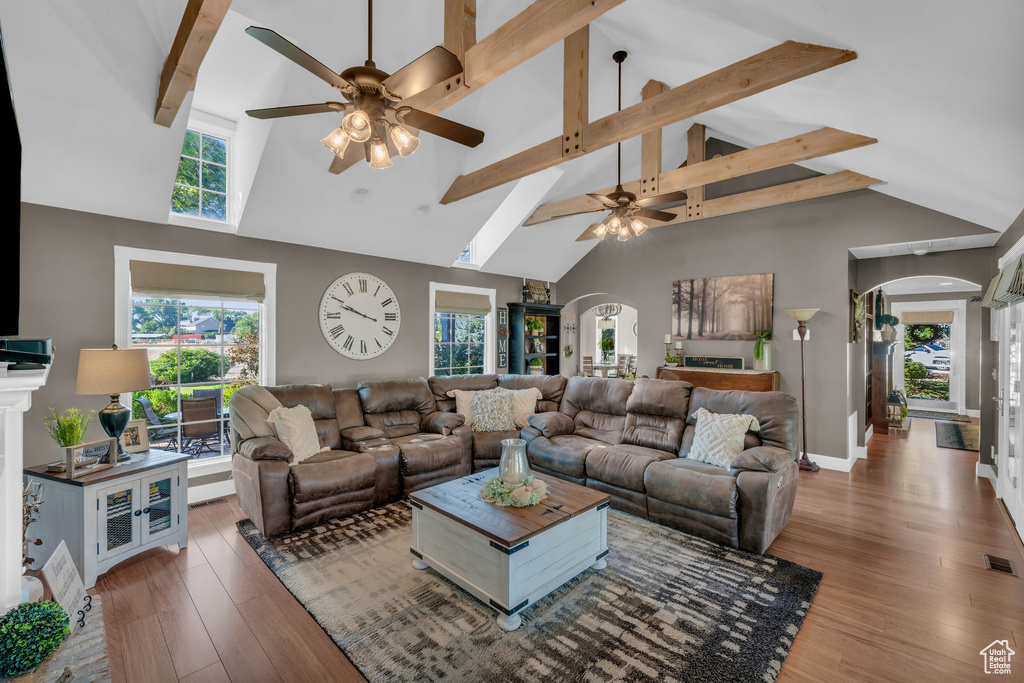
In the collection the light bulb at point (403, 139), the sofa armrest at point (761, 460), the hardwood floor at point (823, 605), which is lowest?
the hardwood floor at point (823, 605)

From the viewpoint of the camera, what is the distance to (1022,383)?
314 cm

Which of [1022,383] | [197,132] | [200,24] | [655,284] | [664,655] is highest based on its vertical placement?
[197,132]

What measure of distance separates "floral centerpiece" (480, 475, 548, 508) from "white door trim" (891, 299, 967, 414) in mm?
9368

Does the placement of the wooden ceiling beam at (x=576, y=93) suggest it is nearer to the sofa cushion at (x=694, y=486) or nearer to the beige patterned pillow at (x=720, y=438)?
the beige patterned pillow at (x=720, y=438)

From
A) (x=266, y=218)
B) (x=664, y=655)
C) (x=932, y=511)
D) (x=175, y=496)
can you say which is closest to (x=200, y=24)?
(x=266, y=218)

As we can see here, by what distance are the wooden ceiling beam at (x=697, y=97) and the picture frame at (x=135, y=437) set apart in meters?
3.45

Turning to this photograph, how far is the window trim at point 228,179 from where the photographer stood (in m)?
3.79

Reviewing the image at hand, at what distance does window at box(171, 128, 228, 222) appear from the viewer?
383cm

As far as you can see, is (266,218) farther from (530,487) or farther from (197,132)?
(530,487)

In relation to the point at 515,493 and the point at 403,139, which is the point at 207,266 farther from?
the point at 515,493

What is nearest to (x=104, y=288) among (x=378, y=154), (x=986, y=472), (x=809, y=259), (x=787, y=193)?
(x=378, y=154)

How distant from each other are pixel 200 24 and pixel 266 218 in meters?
2.12

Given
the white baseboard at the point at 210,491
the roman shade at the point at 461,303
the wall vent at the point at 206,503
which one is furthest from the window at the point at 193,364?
the roman shade at the point at 461,303

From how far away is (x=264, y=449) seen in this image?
127 inches
